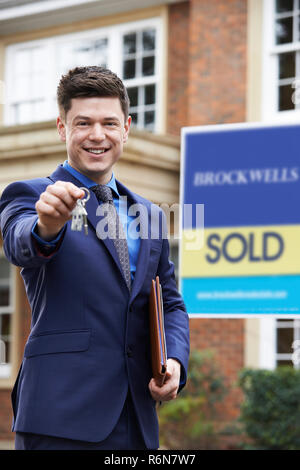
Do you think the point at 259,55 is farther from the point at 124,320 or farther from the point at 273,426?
the point at 124,320

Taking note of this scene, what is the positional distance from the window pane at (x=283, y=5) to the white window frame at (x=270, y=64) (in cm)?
8

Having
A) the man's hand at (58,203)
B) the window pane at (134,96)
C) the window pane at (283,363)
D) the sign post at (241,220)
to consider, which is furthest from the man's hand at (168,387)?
the window pane at (134,96)

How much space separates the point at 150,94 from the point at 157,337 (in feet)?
29.6

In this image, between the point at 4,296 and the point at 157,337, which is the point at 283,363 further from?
the point at 157,337

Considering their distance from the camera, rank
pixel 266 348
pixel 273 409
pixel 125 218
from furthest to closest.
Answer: pixel 266 348 → pixel 273 409 → pixel 125 218

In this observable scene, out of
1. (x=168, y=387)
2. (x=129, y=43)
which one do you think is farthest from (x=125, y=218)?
(x=129, y=43)

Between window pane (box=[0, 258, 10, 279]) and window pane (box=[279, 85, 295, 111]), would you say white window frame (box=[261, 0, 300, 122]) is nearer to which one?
window pane (box=[279, 85, 295, 111])

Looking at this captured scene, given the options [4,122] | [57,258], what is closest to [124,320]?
[57,258]

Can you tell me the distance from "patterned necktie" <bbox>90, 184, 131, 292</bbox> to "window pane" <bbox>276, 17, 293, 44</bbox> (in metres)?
8.04

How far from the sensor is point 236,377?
9.30 m

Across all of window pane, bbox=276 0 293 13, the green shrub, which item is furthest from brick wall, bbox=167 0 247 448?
the green shrub

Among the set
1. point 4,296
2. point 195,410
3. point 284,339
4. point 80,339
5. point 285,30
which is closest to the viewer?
point 80,339

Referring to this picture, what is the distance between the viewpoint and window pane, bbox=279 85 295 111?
31.8 ft

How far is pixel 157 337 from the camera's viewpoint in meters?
2.16
